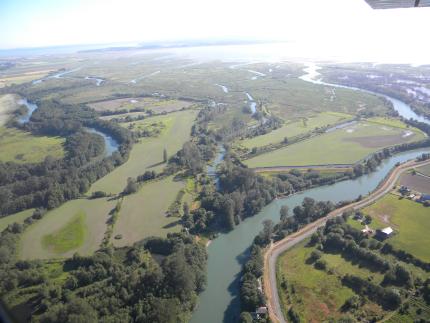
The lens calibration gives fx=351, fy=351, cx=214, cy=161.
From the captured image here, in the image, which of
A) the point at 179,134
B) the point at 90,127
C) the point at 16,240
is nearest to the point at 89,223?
the point at 16,240

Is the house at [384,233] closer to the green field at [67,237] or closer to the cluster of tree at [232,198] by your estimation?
the cluster of tree at [232,198]

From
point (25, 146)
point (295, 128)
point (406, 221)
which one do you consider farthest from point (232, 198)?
point (25, 146)

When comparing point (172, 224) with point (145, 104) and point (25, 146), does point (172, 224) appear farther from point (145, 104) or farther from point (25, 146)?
point (145, 104)

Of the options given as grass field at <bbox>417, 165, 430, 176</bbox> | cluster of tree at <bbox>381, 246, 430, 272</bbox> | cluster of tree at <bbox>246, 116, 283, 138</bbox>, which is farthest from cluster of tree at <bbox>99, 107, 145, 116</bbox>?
cluster of tree at <bbox>381, 246, 430, 272</bbox>

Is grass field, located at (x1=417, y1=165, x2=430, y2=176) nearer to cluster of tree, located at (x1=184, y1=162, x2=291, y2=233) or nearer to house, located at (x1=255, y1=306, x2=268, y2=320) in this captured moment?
cluster of tree, located at (x1=184, y1=162, x2=291, y2=233)

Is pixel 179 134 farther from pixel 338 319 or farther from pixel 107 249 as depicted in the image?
pixel 338 319

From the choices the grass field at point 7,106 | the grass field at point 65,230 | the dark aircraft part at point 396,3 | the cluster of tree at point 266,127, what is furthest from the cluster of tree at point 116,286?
the grass field at point 7,106
